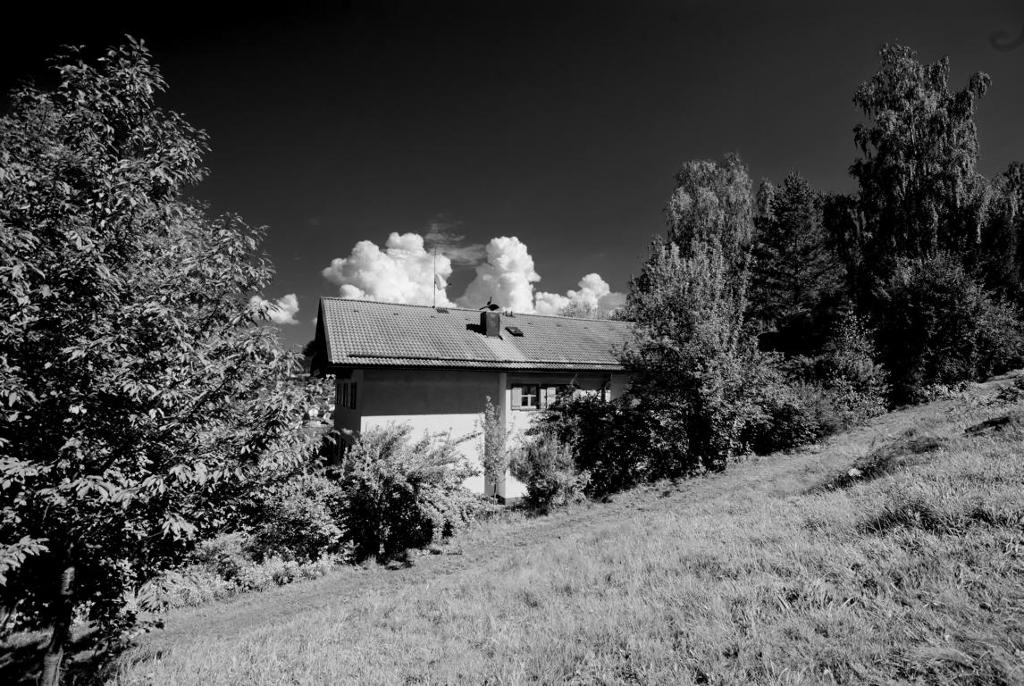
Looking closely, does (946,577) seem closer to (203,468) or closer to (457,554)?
(203,468)

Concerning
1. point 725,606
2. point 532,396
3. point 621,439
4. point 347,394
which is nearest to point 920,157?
point 621,439

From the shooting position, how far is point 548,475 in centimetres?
1383

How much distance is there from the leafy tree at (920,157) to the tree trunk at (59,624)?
108ft

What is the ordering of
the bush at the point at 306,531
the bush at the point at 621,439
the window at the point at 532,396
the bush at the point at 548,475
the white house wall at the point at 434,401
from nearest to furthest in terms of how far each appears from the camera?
the bush at the point at 306,531 < the bush at the point at 548,475 < the bush at the point at 621,439 < the white house wall at the point at 434,401 < the window at the point at 532,396

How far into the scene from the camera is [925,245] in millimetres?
24359

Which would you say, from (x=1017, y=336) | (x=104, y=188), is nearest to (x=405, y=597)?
(x=104, y=188)

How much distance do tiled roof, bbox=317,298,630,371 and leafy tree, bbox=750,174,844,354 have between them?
9183 millimetres

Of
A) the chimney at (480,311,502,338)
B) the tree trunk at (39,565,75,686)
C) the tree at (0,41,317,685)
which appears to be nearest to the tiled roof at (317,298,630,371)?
the chimney at (480,311,502,338)

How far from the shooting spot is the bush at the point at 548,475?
13875 millimetres

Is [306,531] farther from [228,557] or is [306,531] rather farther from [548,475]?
[548,475]

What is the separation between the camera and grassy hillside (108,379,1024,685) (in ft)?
11.5

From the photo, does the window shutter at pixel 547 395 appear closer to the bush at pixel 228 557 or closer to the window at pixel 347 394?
the window at pixel 347 394

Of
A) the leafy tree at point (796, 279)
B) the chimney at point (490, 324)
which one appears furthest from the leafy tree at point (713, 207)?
the chimney at point (490, 324)

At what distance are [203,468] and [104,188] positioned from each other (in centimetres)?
300
